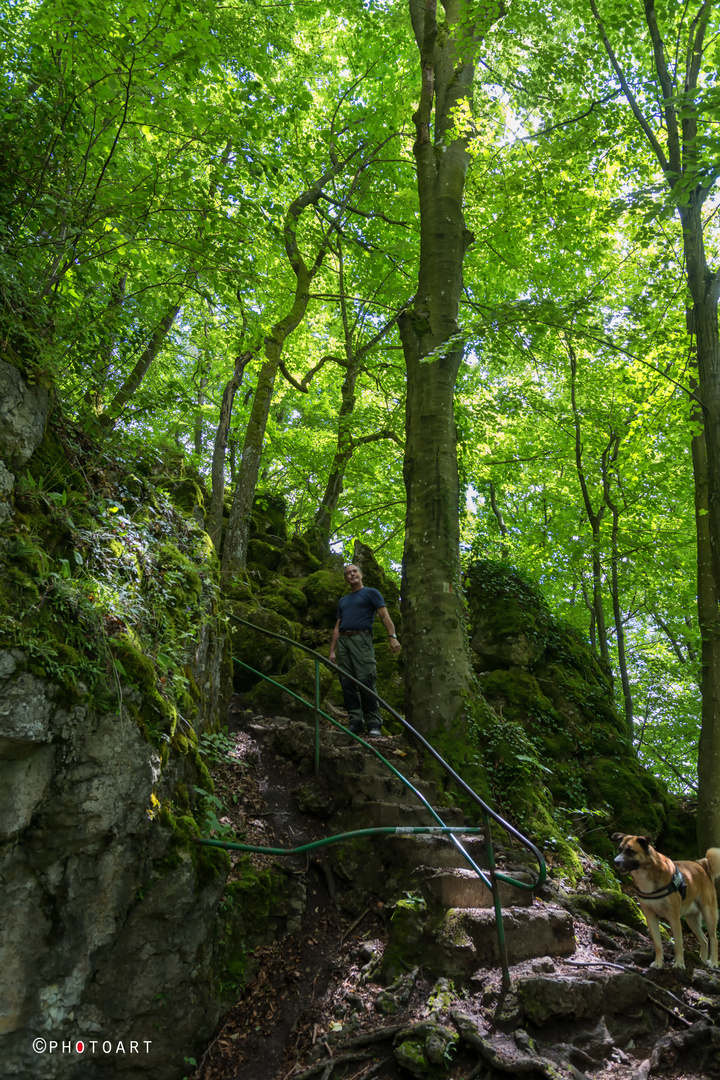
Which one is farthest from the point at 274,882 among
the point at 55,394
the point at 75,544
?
the point at 55,394

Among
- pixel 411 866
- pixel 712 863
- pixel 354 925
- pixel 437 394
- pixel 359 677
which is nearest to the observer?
pixel 354 925

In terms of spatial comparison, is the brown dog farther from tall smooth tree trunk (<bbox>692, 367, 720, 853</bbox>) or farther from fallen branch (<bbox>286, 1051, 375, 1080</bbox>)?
fallen branch (<bbox>286, 1051, 375, 1080</bbox>)

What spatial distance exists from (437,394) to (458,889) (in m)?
5.28

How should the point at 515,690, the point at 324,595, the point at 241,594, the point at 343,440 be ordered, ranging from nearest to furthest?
the point at 515,690
the point at 241,594
the point at 324,595
the point at 343,440

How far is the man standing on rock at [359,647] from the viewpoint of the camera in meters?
6.83

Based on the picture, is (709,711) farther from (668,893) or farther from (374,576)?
(374,576)

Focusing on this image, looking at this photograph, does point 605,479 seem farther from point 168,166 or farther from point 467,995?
point 467,995

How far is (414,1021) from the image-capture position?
363 centimetres

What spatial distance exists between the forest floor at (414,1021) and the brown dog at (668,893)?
201 mm

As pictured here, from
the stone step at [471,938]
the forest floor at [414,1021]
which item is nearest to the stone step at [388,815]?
the forest floor at [414,1021]

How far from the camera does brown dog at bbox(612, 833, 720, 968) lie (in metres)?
4.49

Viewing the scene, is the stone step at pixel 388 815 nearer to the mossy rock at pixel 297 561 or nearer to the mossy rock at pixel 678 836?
the mossy rock at pixel 678 836

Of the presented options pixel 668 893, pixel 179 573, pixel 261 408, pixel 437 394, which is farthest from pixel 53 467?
pixel 261 408

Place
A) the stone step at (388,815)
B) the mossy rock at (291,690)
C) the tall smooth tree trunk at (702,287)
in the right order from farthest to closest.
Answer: the mossy rock at (291,690)
the tall smooth tree trunk at (702,287)
the stone step at (388,815)
